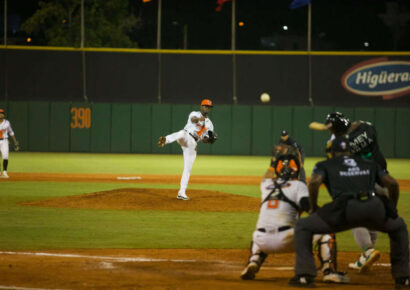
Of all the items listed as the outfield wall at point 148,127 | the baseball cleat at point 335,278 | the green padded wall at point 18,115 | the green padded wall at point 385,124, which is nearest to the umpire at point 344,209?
the baseball cleat at point 335,278

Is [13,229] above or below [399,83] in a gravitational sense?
below

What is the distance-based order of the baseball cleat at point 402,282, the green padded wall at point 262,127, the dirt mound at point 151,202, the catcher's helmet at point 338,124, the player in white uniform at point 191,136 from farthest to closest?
1. the green padded wall at point 262,127
2. the player in white uniform at point 191,136
3. the dirt mound at point 151,202
4. the catcher's helmet at point 338,124
5. the baseball cleat at point 402,282

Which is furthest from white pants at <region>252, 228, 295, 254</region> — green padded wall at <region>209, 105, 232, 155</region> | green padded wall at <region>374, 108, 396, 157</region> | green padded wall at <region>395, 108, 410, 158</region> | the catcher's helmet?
green padded wall at <region>395, 108, 410, 158</region>

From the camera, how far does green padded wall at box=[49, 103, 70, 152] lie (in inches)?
1212

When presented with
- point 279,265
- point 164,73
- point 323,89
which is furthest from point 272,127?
point 279,265

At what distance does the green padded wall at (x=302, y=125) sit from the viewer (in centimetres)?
3029

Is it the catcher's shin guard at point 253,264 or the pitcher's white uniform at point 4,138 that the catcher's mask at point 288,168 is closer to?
the catcher's shin guard at point 253,264

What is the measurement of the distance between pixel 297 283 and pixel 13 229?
5502 millimetres

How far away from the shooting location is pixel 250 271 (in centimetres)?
705

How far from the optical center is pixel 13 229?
10.7 metres

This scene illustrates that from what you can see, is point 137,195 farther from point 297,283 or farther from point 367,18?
point 367,18

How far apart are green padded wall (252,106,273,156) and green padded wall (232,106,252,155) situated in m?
0.22

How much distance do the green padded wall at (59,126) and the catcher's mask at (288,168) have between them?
81.3 ft

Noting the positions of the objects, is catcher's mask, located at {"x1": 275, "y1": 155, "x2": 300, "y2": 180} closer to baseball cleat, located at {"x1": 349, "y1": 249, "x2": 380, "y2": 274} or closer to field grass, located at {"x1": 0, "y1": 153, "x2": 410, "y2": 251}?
baseball cleat, located at {"x1": 349, "y1": 249, "x2": 380, "y2": 274}
